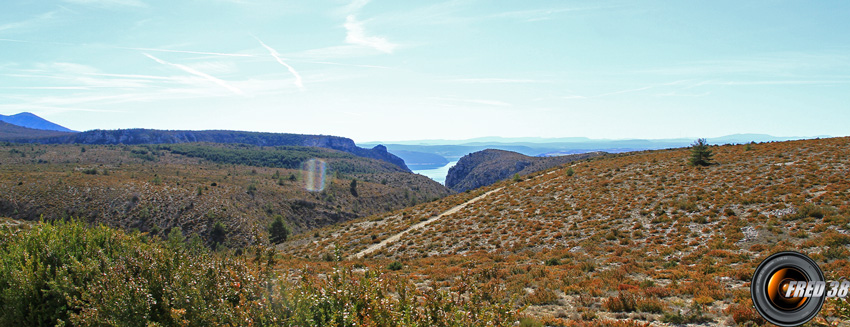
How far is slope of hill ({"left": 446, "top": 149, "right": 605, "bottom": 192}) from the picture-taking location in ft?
313

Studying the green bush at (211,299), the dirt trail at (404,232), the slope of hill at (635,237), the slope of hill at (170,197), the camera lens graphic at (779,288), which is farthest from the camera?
the slope of hill at (170,197)

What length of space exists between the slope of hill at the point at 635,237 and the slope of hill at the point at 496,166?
2376 inches

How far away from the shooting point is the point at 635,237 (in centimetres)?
1591

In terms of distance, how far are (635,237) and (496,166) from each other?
109 meters

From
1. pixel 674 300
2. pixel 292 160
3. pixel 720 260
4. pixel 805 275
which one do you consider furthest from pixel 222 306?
pixel 292 160

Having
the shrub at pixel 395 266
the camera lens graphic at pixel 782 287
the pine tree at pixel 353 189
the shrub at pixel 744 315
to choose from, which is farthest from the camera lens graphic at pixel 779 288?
the pine tree at pixel 353 189

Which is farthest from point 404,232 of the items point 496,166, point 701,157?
point 496,166

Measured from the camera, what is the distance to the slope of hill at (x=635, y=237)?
26.0 feet

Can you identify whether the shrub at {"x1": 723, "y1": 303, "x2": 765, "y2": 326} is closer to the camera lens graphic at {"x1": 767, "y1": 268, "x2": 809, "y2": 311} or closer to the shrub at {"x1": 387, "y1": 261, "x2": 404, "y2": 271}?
the camera lens graphic at {"x1": 767, "y1": 268, "x2": 809, "y2": 311}

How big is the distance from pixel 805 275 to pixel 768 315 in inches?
25.9

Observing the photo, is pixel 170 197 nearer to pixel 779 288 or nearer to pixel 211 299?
→ pixel 211 299

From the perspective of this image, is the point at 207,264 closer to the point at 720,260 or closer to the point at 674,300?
the point at 674,300

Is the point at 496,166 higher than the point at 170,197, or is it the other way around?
the point at 496,166

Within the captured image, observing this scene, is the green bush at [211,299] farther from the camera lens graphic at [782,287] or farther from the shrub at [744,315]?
the shrub at [744,315]
